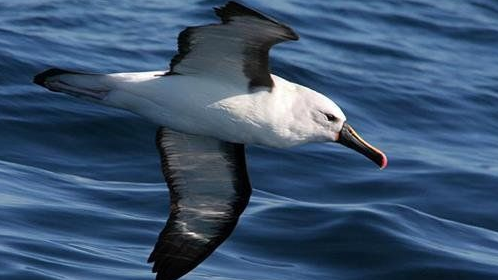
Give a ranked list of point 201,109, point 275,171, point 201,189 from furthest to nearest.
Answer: point 275,171 < point 201,189 < point 201,109

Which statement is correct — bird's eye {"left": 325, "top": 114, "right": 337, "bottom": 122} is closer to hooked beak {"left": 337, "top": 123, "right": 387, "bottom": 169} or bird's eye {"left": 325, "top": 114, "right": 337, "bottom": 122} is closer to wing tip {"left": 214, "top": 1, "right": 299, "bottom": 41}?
hooked beak {"left": 337, "top": 123, "right": 387, "bottom": 169}

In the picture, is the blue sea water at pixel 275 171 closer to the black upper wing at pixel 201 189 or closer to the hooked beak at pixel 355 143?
the black upper wing at pixel 201 189

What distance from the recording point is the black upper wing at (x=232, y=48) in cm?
1026

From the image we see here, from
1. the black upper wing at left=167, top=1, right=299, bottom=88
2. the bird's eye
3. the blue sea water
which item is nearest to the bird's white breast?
the black upper wing at left=167, top=1, right=299, bottom=88

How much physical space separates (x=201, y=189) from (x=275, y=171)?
15.7 ft

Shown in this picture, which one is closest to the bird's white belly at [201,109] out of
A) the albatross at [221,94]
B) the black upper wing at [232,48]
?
the albatross at [221,94]

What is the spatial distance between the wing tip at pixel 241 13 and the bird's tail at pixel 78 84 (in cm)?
119

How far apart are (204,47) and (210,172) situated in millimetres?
1592

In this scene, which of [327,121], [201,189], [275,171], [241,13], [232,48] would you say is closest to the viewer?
[241,13]

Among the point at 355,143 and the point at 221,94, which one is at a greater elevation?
the point at 221,94

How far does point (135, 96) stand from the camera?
10891 millimetres

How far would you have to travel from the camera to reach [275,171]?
16.9m

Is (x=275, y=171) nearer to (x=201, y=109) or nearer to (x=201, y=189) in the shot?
(x=201, y=189)

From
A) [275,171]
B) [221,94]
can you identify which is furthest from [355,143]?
[275,171]
